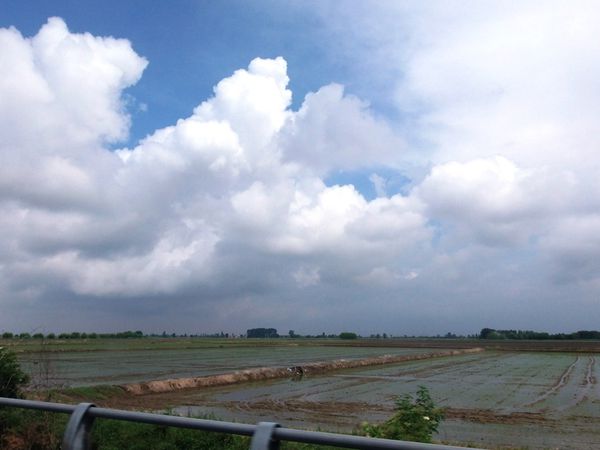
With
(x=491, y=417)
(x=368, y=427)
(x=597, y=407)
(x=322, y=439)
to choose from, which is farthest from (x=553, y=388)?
(x=322, y=439)

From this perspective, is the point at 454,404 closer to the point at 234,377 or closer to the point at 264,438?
the point at 234,377

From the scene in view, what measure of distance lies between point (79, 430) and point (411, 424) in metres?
5.45

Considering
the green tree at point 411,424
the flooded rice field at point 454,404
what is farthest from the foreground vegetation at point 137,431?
the flooded rice field at point 454,404

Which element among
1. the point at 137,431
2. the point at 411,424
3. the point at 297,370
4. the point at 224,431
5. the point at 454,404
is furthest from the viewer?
the point at 297,370

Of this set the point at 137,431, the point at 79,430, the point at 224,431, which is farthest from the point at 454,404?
the point at 224,431

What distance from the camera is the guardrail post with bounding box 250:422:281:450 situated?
3035 millimetres

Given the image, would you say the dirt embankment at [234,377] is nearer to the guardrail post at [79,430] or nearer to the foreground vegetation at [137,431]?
the foreground vegetation at [137,431]

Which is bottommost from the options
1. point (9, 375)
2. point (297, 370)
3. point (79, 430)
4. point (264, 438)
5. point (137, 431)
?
point (297, 370)

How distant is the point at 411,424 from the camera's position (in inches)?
321

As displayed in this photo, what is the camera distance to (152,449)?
24.6ft

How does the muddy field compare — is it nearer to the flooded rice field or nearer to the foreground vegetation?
the flooded rice field

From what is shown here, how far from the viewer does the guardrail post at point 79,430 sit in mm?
3928

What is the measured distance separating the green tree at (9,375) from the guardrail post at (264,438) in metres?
8.40

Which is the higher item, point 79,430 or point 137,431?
point 79,430
